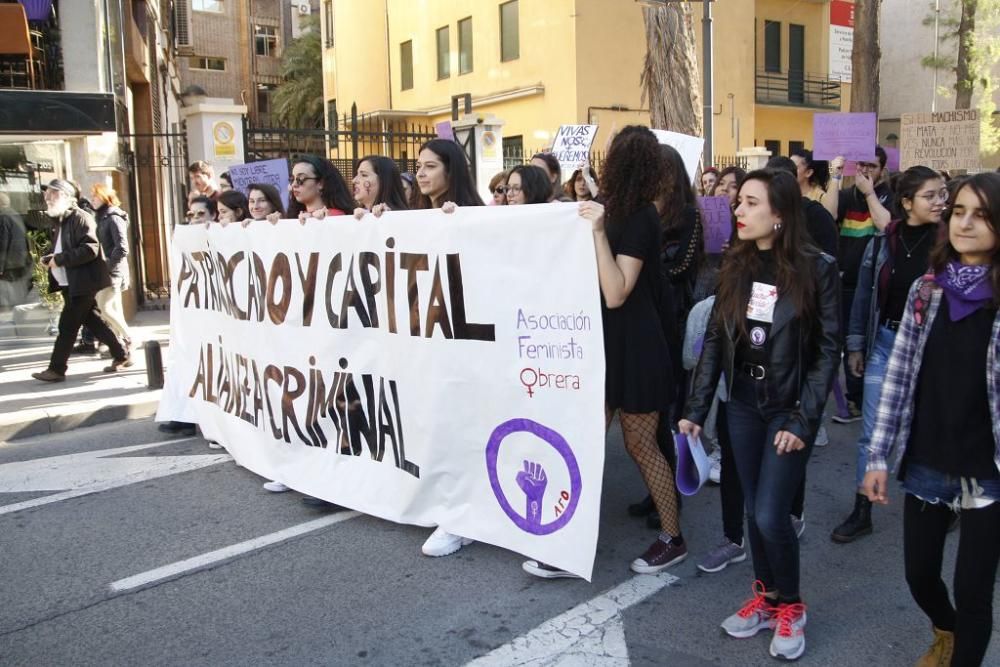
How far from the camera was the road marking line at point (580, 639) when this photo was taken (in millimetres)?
3359

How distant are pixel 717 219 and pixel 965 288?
10.2ft

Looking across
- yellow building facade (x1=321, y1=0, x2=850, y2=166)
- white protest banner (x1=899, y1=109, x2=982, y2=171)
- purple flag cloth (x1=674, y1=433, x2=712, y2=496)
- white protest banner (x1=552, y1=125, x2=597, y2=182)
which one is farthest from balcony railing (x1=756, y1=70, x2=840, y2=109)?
purple flag cloth (x1=674, y1=433, x2=712, y2=496)

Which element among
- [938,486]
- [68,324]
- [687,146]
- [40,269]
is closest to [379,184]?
[687,146]

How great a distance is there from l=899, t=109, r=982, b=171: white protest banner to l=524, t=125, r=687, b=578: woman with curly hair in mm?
4445

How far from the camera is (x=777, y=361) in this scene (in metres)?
3.29

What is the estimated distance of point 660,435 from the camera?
4367 millimetres

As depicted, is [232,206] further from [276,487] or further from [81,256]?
[81,256]

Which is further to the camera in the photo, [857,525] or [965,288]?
[857,525]

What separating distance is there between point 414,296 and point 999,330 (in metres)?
2.64

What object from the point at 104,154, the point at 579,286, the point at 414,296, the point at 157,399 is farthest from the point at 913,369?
the point at 104,154

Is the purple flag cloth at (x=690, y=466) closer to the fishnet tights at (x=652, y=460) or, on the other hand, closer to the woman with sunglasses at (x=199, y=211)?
the fishnet tights at (x=652, y=460)

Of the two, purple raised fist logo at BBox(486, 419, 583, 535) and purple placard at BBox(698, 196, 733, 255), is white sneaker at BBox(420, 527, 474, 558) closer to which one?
purple raised fist logo at BBox(486, 419, 583, 535)

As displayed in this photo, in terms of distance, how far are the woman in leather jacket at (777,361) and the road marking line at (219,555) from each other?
232cm

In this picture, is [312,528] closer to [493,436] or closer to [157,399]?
[493,436]
